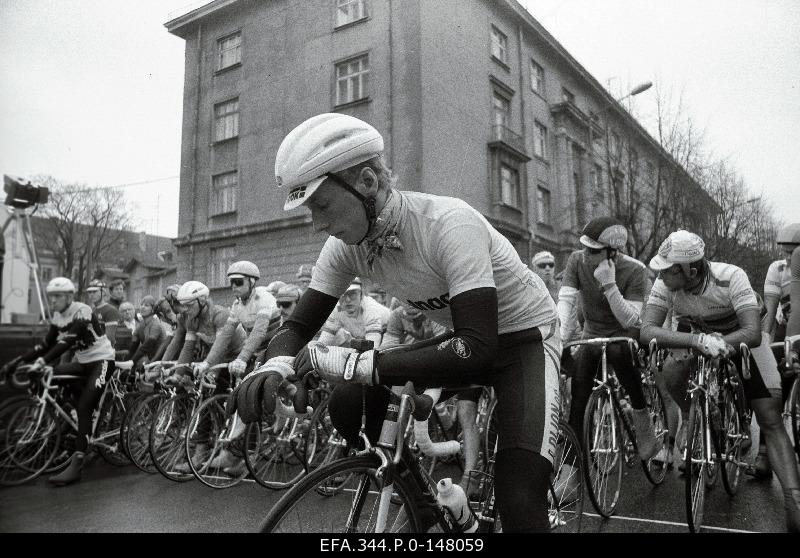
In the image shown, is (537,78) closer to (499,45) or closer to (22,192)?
(499,45)

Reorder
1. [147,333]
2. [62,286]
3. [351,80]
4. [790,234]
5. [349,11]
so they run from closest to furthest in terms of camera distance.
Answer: [790,234] < [349,11] < [62,286] < [351,80] < [147,333]

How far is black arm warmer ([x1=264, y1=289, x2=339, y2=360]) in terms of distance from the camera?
2049 mm

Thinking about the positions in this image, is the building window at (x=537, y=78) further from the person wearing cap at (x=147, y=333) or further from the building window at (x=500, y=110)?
the person wearing cap at (x=147, y=333)

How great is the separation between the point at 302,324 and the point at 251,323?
4288 millimetres

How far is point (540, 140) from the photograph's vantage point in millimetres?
5938

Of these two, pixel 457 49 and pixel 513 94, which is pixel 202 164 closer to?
pixel 457 49

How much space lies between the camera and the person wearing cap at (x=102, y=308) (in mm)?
5848

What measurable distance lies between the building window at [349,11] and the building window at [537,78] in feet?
5.82

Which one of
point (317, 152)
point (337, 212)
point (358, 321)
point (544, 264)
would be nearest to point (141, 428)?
point (358, 321)

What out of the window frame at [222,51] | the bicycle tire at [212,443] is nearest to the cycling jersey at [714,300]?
the bicycle tire at [212,443]

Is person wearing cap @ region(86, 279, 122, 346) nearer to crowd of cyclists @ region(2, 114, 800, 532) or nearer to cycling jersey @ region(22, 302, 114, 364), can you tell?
cycling jersey @ region(22, 302, 114, 364)

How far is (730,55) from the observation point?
3.73 metres

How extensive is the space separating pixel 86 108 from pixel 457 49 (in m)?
3.16

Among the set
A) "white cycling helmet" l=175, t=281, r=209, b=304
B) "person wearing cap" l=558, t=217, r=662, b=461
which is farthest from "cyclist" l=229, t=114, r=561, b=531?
"white cycling helmet" l=175, t=281, r=209, b=304
